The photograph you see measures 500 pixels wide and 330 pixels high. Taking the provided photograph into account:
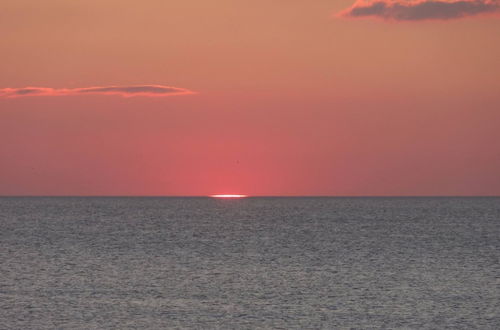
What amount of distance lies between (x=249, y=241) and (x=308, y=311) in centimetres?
6323

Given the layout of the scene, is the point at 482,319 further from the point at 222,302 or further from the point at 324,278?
the point at 324,278

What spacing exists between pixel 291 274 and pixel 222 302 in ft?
58.0

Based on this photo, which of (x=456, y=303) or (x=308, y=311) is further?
(x=456, y=303)

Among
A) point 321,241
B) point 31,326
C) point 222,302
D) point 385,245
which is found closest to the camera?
point 31,326

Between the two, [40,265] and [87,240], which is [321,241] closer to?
[87,240]

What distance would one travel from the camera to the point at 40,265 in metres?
80.0

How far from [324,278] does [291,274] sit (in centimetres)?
381

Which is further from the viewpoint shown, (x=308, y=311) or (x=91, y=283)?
(x=91, y=283)

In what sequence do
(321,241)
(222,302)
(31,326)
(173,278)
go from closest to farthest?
(31,326)
(222,302)
(173,278)
(321,241)

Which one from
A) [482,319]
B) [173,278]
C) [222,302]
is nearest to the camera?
[482,319]

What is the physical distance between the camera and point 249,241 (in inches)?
4609

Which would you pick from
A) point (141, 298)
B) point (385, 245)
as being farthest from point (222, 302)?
point (385, 245)

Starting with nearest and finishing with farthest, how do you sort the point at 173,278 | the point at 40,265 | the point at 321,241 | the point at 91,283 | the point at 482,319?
the point at 482,319
the point at 91,283
the point at 173,278
the point at 40,265
the point at 321,241

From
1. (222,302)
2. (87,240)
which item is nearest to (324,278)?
(222,302)
